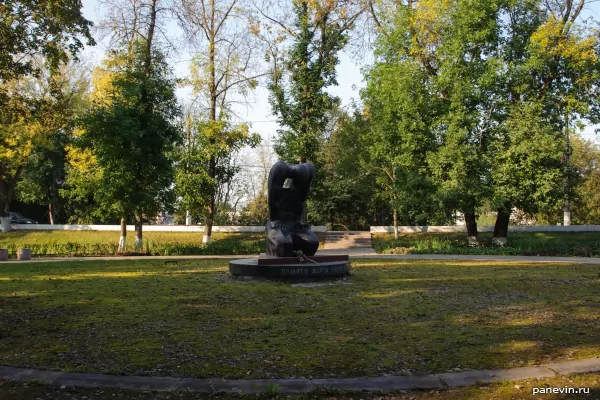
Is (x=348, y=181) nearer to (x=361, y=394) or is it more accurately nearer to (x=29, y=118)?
(x=29, y=118)

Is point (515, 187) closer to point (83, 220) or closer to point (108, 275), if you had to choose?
point (108, 275)

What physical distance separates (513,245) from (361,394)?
82.0 ft

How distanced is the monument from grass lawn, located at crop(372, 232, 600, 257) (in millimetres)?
13399

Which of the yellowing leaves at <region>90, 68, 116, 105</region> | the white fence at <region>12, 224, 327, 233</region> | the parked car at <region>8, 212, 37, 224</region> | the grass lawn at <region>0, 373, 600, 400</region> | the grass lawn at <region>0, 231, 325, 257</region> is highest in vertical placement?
the yellowing leaves at <region>90, 68, 116, 105</region>

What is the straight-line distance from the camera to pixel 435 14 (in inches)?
1063

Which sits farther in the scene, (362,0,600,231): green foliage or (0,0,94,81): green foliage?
(362,0,600,231): green foliage

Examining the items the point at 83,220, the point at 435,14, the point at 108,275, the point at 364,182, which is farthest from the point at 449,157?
the point at 83,220

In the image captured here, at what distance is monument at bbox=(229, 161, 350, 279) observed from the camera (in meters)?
12.4

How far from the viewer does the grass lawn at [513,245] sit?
973 inches

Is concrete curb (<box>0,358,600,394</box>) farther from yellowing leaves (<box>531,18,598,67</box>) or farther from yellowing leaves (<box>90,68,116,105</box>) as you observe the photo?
yellowing leaves (<box>90,68,116,105</box>)

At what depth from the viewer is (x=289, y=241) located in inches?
522

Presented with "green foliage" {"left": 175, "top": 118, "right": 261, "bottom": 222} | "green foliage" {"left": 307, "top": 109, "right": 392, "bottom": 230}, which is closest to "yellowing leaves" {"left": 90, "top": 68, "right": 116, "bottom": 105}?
"green foliage" {"left": 175, "top": 118, "right": 261, "bottom": 222}

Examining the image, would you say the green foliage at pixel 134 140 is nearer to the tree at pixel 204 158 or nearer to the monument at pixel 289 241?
the tree at pixel 204 158

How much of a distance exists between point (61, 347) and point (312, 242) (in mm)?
8046
